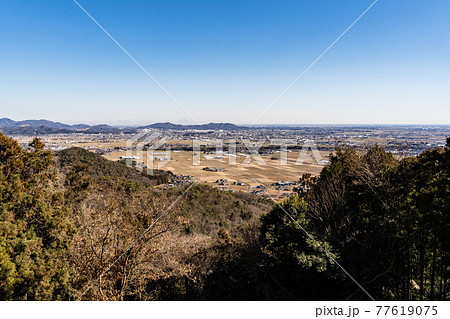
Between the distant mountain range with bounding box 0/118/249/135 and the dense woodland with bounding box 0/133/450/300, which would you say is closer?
the dense woodland with bounding box 0/133/450/300

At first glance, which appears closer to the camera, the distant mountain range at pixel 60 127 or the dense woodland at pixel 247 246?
the dense woodland at pixel 247 246

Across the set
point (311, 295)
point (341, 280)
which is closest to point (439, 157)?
point (341, 280)

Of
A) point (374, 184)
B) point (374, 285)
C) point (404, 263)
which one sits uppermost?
point (374, 184)

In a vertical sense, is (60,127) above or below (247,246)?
above

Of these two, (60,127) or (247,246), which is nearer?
(247,246)

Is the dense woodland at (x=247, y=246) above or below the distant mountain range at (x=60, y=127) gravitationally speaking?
below

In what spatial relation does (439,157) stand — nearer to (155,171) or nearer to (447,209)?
(447,209)

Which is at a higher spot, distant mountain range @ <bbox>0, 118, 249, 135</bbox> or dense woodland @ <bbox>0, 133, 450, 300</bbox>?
distant mountain range @ <bbox>0, 118, 249, 135</bbox>

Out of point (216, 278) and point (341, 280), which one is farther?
point (216, 278)
